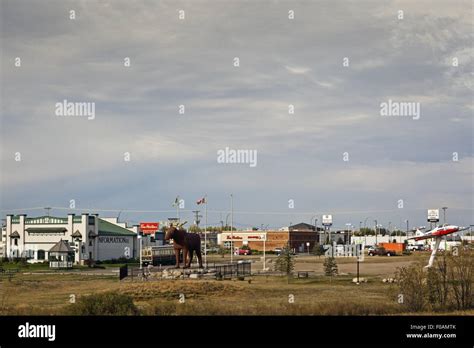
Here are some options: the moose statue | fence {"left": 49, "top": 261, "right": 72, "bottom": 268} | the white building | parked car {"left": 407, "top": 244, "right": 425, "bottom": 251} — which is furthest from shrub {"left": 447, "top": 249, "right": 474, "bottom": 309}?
parked car {"left": 407, "top": 244, "right": 425, "bottom": 251}

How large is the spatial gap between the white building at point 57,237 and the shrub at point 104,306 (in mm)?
69665

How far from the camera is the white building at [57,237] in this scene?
10744 centimetres

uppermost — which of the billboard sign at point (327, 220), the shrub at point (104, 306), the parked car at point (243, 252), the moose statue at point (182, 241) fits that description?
the billboard sign at point (327, 220)

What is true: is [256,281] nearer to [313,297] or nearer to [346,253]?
[313,297]

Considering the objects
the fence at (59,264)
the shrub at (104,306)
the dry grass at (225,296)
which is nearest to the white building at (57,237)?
the fence at (59,264)

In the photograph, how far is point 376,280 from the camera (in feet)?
223

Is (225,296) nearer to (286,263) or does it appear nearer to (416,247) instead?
(286,263)

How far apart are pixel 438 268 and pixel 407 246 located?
130571 mm

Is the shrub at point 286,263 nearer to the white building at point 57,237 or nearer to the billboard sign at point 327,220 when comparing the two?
the white building at point 57,237

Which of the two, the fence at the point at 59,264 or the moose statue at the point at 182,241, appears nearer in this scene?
the moose statue at the point at 182,241

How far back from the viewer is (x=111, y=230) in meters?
116

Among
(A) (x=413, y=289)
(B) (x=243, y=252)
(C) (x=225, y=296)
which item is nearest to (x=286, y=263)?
(C) (x=225, y=296)

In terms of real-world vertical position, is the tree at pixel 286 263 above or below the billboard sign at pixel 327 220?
below

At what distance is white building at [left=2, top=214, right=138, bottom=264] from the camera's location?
107 meters
